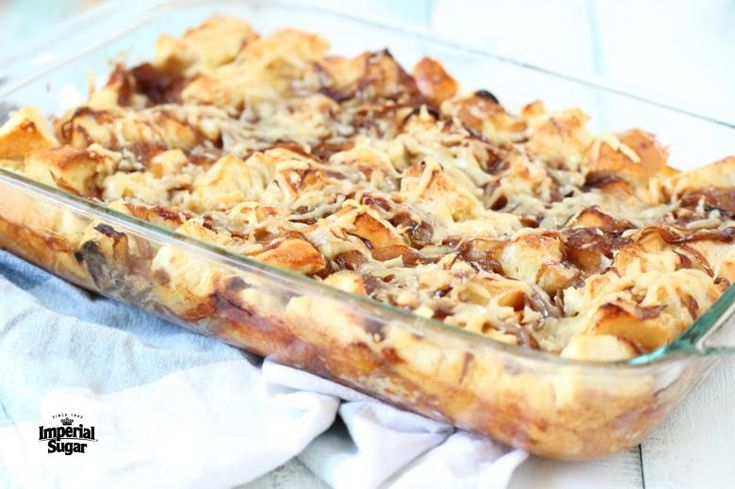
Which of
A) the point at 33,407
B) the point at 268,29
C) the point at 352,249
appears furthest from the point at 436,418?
the point at 268,29

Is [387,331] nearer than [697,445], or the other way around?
[387,331]

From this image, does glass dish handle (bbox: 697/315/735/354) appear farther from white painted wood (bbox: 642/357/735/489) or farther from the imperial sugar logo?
the imperial sugar logo

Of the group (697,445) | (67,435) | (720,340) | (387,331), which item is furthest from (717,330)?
(67,435)

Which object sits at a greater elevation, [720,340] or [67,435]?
[720,340]

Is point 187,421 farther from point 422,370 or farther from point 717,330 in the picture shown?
point 717,330

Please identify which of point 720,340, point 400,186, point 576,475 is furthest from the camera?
point 400,186

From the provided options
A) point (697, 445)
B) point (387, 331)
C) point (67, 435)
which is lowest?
point (67, 435)
